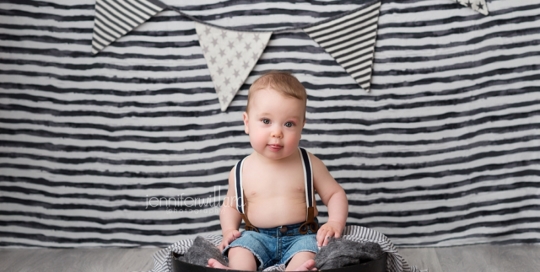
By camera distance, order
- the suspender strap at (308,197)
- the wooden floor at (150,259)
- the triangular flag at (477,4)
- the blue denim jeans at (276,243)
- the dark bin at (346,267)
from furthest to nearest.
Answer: the triangular flag at (477,4) < the wooden floor at (150,259) < the suspender strap at (308,197) < the blue denim jeans at (276,243) < the dark bin at (346,267)

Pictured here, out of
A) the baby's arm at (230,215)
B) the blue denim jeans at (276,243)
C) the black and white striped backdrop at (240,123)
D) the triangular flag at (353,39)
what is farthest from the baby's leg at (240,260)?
the triangular flag at (353,39)

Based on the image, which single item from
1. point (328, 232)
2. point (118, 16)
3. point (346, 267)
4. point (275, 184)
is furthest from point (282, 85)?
point (118, 16)

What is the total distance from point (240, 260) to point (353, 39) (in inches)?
33.1

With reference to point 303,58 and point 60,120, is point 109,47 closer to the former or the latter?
point 60,120

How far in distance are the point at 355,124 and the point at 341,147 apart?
8cm

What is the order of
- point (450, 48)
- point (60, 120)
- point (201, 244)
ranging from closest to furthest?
point (201, 244), point (450, 48), point (60, 120)

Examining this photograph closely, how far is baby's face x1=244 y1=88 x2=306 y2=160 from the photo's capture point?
146 centimetres

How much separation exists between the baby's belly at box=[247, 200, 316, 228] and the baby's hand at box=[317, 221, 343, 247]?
3.2 inches

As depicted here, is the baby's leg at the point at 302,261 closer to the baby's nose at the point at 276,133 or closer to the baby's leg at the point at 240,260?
the baby's leg at the point at 240,260

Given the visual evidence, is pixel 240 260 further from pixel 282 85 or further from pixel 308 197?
pixel 282 85

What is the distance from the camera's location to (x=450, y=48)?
192 cm

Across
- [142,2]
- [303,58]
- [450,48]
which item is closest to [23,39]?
[142,2]

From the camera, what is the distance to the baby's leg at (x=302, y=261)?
129 centimetres

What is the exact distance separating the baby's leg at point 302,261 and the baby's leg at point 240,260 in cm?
8
